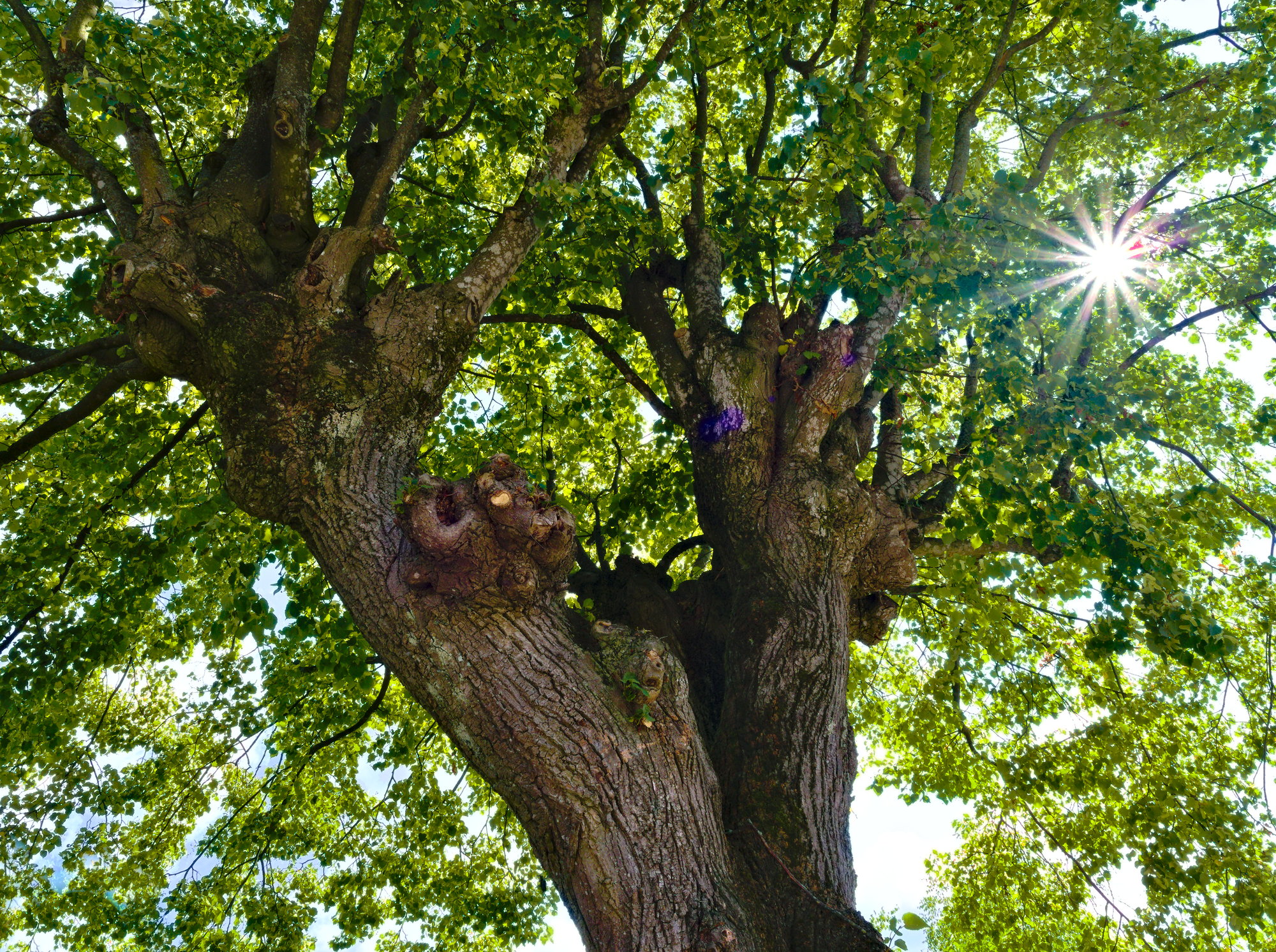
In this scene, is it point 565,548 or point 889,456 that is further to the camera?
point 889,456

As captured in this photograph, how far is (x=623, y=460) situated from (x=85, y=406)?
5513 millimetres

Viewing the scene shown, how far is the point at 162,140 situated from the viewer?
318 inches

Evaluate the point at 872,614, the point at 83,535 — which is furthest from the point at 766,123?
the point at 83,535

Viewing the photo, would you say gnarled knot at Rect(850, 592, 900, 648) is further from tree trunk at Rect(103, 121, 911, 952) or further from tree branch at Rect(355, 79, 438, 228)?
tree branch at Rect(355, 79, 438, 228)

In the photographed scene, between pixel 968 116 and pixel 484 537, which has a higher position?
pixel 968 116

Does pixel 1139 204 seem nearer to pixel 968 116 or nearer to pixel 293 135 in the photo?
pixel 968 116

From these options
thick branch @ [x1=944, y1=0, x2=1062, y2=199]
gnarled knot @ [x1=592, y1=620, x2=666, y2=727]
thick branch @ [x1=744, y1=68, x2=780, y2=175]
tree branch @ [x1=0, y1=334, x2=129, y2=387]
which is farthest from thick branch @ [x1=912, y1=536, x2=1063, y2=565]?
tree branch @ [x1=0, y1=334, x2=129, y2=387]

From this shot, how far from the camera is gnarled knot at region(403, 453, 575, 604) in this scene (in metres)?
3.41

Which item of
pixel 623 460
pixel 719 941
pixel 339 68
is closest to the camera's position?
pixel 719 941

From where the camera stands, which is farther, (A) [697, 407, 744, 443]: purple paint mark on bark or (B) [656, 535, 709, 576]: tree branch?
(B) [656, 535, 709, 576]: tree branch

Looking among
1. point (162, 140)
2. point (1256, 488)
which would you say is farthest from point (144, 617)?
point (1256, 488)

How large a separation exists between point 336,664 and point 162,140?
20.1ft

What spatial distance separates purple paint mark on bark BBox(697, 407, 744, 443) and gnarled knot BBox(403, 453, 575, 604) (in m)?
1.83

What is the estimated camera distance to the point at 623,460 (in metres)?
9.27
